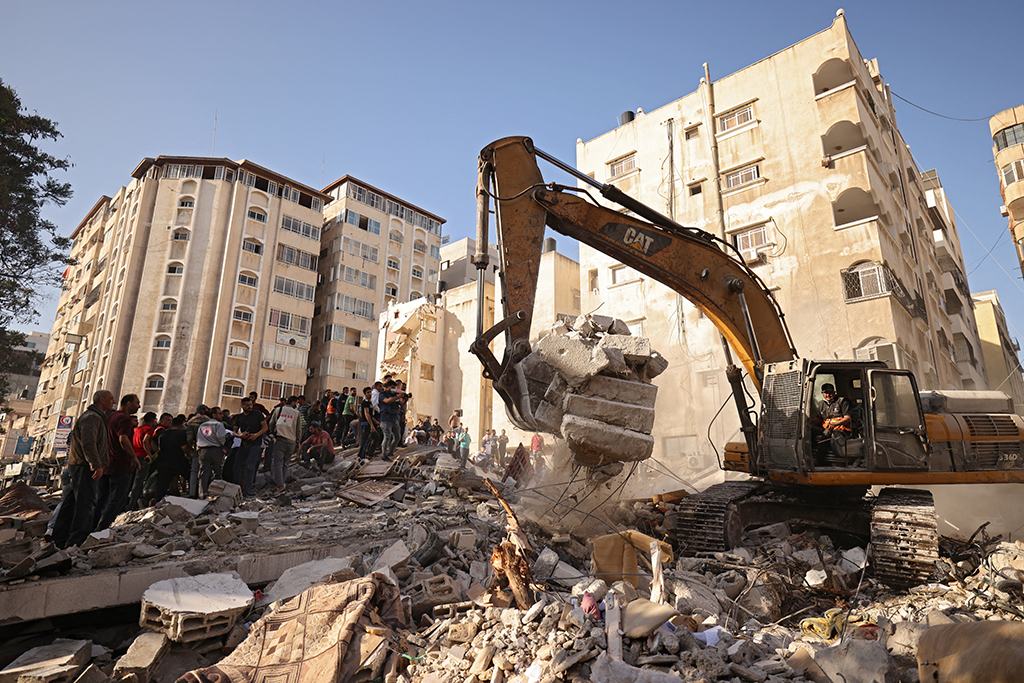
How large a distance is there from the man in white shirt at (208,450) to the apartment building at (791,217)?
13.5 m

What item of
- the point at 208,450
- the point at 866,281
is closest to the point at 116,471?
the point at 208,450

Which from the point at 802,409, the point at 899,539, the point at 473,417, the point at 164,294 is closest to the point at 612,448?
the point at 802,409

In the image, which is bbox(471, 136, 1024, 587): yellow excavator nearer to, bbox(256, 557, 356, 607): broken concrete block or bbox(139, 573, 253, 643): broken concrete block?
bbox(256, 557, 356, 607): broken concrete block

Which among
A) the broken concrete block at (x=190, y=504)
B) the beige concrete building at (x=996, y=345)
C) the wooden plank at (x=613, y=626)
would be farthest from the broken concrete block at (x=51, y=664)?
the beige concrete building at (x=996, y=345)

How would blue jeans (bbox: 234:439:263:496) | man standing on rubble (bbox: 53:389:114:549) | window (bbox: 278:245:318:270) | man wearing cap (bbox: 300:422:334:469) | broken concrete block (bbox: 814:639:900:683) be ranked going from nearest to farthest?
broken concrete block (bbox: 814:639:900:683)
man standing on rubble (bbox: 53:389:114:549)
blue jeans (bbox: 234:439:263:496)
man wearing cap (bbox: 300:422:334:469)
window (bbox: 278:245:318:270)

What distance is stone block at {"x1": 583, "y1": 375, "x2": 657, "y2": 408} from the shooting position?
6074mm

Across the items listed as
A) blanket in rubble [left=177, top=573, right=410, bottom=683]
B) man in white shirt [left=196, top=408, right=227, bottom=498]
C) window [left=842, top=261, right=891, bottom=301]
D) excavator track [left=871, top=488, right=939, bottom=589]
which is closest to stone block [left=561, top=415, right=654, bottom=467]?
blanket in rubble [left=177, top=573, right=410, bottom=683]

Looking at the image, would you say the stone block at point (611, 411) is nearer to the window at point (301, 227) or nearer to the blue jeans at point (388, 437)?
the blue jeans at point (388, 437)

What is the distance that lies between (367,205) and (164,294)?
15878 millimetres

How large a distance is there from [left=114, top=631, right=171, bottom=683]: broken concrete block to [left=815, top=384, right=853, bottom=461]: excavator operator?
7.01m

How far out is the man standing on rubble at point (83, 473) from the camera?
6.20 m

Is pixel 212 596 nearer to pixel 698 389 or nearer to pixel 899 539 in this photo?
pixel 899 539

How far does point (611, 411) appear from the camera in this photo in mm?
6035

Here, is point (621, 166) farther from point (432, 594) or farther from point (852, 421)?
point (432, 594)
